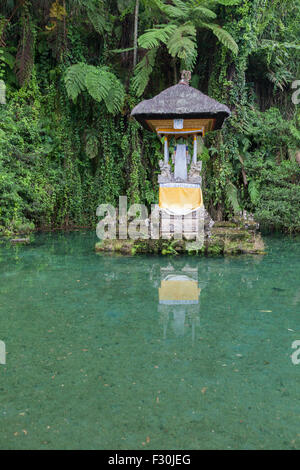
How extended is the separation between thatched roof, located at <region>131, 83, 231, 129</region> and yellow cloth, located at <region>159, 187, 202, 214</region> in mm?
1175

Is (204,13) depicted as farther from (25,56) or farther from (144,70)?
(25,56)

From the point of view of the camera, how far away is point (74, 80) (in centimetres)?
816

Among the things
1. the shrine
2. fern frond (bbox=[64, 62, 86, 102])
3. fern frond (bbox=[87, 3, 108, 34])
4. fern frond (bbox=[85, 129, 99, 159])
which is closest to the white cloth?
the shrine

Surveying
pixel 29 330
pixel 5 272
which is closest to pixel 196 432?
pixel 29 330

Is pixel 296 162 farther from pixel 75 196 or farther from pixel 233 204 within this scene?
pixel 75 196

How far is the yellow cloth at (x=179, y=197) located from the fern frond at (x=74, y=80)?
333 cm

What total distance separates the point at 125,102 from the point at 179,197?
4.09 meters

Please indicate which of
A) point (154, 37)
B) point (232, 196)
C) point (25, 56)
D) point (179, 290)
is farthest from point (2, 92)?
point (179, 290)

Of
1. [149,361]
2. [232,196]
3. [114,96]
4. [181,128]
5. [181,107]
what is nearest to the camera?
[149,361]

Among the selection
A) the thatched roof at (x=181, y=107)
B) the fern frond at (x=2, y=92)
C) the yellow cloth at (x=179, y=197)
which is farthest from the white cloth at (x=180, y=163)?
the fern frond at (x=2, y=92)

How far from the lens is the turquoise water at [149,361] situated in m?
1.68

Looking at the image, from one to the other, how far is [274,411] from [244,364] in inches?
18.3

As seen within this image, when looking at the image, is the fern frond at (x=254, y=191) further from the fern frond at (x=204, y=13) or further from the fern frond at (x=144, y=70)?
the fern frond at (x=204, y=13)

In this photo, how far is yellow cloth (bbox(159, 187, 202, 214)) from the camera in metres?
6.37
